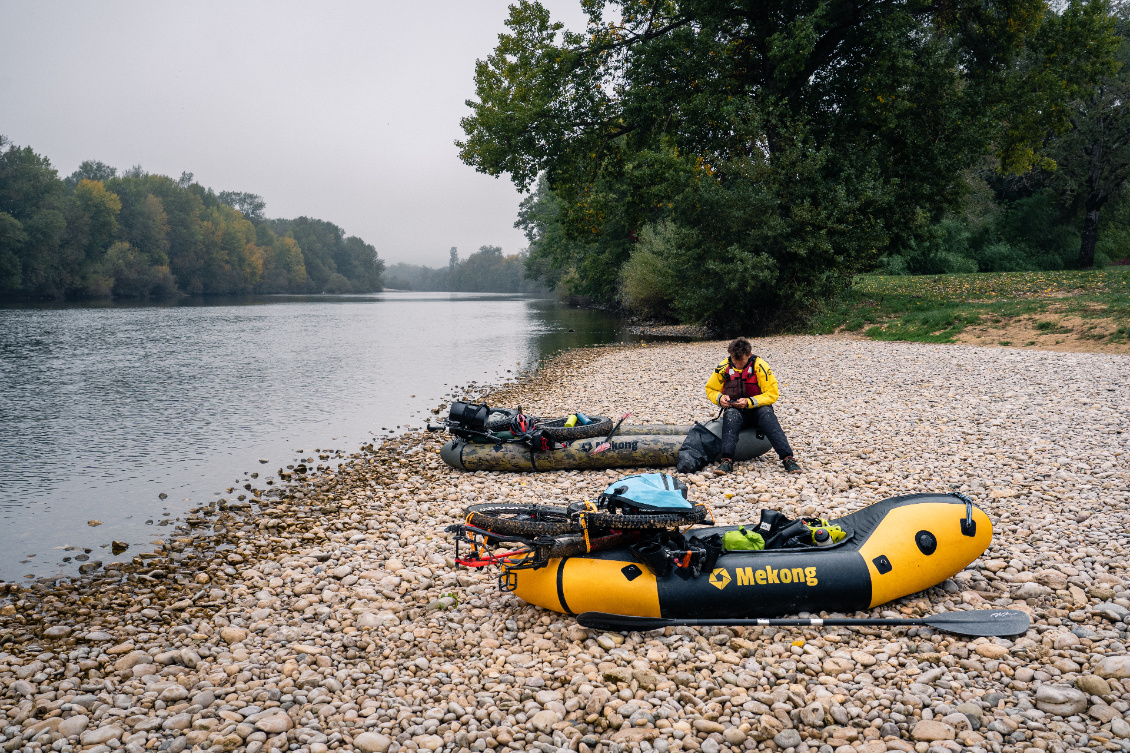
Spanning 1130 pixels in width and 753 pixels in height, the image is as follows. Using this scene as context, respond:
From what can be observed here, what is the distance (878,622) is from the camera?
4.48 meters

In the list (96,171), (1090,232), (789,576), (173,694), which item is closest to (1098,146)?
(1090,232)

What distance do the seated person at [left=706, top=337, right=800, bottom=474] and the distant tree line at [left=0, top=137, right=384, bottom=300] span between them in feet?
222

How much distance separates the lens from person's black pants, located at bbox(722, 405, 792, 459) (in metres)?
8.16

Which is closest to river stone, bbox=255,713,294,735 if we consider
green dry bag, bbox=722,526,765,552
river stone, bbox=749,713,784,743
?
river stone, bbox=749,713,784,743

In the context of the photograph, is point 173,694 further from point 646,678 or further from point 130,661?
point 646,678

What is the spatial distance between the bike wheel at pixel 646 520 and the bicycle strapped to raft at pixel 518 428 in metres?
4.12

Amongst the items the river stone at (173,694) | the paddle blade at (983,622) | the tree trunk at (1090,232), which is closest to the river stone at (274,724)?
the river stone at (173,694)

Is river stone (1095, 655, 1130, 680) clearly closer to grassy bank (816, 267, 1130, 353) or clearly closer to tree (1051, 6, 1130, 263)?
grassy bank (816, 267, 1130, 353)

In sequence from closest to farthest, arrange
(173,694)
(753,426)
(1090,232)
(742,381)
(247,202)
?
(173,694) → (742,381) → (753,426) → (1090,232) → (247,202)

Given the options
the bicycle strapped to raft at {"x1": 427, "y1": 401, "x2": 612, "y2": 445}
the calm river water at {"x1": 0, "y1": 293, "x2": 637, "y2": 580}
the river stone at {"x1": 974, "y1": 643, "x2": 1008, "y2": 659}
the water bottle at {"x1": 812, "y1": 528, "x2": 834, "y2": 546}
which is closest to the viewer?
the river stone at {"x1": 974, "y1": 643, "x2": 1008, "y2": 659}

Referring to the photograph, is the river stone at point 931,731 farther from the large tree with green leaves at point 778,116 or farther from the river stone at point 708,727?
the large tree with green leaves at point 778,116

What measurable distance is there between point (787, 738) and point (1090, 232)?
41.2 meters

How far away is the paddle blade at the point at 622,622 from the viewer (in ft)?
15.3

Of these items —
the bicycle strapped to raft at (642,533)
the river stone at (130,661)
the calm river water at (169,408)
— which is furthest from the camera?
the calm river water at (169,408)
